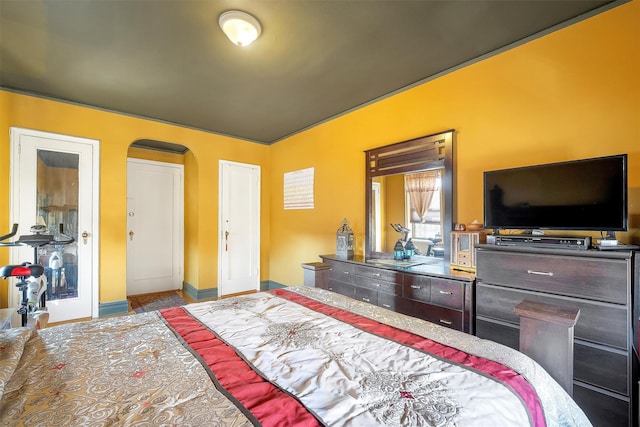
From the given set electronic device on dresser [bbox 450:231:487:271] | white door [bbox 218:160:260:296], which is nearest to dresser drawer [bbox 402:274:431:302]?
electronic device on dresser [bbox 450:231:487:271]

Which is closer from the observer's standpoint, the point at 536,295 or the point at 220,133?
the point at 536,295

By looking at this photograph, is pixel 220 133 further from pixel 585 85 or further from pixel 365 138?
pixel 585 85

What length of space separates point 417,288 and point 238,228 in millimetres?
3419

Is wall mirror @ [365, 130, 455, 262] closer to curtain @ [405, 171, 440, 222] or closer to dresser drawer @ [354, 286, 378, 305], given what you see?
curtain @ [405, 171, 440, 222]

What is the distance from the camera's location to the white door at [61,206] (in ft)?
10.7

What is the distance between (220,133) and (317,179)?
6.06ft

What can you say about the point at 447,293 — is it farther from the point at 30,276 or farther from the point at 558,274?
the point at 30,276

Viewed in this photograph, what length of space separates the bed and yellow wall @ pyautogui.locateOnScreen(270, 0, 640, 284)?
1623mm

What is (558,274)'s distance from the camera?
1720 millimetres

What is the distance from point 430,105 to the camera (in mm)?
2850

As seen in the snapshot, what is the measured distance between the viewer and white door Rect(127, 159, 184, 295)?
15.8 feet

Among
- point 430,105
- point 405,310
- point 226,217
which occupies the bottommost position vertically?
point 405,310

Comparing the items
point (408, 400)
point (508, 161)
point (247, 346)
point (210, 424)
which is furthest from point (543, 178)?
point (210, 424)

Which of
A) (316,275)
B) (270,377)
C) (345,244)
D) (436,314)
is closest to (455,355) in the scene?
(270,377)
